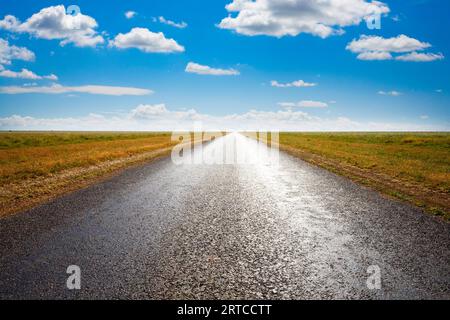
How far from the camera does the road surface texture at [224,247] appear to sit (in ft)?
12.4

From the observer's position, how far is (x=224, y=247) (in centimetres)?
513

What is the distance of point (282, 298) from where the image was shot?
3561mm

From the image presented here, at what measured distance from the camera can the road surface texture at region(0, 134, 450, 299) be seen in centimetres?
379

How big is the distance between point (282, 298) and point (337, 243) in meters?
2.18
